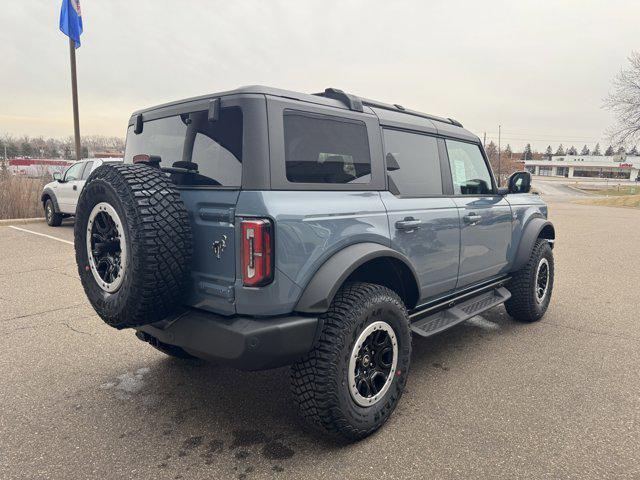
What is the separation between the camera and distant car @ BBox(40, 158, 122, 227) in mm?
10531

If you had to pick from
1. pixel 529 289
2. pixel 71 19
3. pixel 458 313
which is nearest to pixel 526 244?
pixel 529 289

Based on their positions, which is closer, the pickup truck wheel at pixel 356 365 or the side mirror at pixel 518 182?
the pickup truck wheel at pixel 356 365

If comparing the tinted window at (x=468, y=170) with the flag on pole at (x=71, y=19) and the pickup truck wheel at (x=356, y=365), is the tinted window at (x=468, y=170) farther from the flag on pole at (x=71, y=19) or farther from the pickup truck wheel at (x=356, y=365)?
the flag on pole at (x=71, y=19)

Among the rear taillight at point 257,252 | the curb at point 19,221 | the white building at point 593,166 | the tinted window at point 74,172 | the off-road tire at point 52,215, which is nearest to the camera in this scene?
the rear taillight at point 257,252

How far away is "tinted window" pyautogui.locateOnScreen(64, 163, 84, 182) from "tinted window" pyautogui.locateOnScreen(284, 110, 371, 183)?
9.95 metres

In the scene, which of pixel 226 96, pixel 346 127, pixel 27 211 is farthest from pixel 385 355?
pixel 27 211

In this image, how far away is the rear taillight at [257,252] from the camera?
7.09 ft

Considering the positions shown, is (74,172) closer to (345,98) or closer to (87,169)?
(87,169)

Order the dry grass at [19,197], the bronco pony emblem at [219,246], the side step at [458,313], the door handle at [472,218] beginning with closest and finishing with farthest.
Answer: the bronco pony emblem at [219,246], the side step at [458,313], the door handle at [472,218], the dry grass at [19,197]

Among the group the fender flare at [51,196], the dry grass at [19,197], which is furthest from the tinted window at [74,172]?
the dry grass at [19,197]

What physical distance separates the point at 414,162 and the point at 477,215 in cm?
83

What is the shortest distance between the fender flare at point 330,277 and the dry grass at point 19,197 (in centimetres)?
1283

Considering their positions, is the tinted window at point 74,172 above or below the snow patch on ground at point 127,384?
above

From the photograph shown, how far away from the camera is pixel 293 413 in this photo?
9.41 feet
